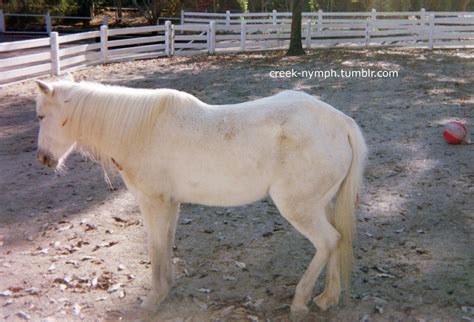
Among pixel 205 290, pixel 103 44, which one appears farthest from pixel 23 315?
pixel 103 44

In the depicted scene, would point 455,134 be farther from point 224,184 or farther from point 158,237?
point 158,237

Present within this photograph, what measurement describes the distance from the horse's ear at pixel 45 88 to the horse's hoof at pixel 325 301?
2500mm

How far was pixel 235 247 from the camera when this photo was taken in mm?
4688

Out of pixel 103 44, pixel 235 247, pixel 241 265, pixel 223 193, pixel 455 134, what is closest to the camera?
pixel 223 193

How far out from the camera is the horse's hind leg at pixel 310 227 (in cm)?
344

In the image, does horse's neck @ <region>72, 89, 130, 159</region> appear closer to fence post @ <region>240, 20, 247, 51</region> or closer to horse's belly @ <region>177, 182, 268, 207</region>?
horse's belly @ <region>177, 182, 268, 207</region>

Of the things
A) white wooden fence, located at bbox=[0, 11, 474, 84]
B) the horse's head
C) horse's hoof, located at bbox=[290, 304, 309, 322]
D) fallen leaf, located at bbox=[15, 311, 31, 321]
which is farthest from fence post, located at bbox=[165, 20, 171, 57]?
horse's hoof, located at bbox=[290, 304, 309, 322]

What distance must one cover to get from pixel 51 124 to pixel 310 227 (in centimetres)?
206

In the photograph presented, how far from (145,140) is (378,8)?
28.4m

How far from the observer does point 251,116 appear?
355 centimetres

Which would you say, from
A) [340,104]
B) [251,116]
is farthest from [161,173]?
[340,104]

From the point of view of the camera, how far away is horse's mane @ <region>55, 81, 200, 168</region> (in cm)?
368

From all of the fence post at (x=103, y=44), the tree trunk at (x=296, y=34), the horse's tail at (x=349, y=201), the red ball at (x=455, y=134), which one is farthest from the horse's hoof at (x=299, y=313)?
the tree trunk at (x=296, y=34)

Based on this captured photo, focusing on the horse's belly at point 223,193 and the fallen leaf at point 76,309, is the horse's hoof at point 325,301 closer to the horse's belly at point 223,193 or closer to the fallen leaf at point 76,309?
the horse's belly at point 223,193
